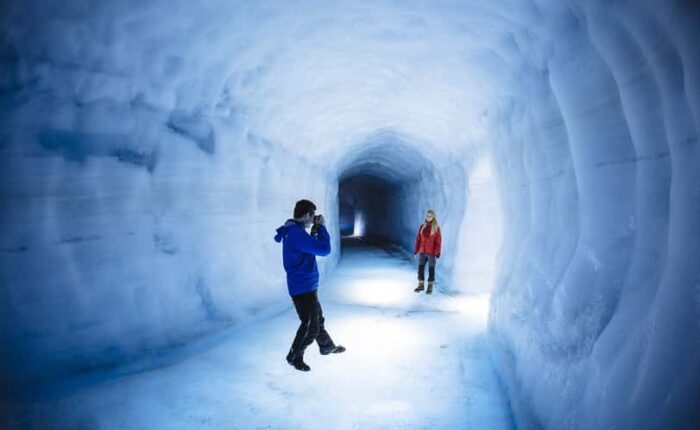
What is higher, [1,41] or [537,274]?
[1,41]

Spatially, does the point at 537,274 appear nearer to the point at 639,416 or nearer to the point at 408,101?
the point at 639,416

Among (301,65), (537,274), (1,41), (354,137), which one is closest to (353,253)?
(354,137)

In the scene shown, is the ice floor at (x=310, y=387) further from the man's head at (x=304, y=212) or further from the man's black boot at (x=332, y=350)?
the man's head at (x=304, y=212)

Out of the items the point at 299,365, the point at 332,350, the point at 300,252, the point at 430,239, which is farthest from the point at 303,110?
the point at 299,365

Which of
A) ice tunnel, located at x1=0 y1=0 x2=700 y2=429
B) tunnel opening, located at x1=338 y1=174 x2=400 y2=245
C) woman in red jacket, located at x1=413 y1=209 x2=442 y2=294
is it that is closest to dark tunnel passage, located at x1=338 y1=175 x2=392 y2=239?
tunnel opening, located at x1=338 y1=174 x2=400 y2=245

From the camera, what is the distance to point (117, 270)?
4.12m

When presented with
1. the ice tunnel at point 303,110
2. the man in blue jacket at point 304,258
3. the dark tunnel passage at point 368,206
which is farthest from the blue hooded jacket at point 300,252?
the dark tunnel passage at point 368,206

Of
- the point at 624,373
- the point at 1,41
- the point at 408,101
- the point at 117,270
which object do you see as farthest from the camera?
the point at 408,101

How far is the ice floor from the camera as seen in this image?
3.27 metres

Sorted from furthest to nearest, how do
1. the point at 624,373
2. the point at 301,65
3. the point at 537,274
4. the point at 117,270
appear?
the point at 301,65 < the point at 117,270 < the point at 537,274 < the point at 624,373

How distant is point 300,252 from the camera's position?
3893 mm

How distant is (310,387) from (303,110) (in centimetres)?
475

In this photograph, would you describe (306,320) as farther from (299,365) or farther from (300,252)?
(300,252)

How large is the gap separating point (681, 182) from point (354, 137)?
8.98m
